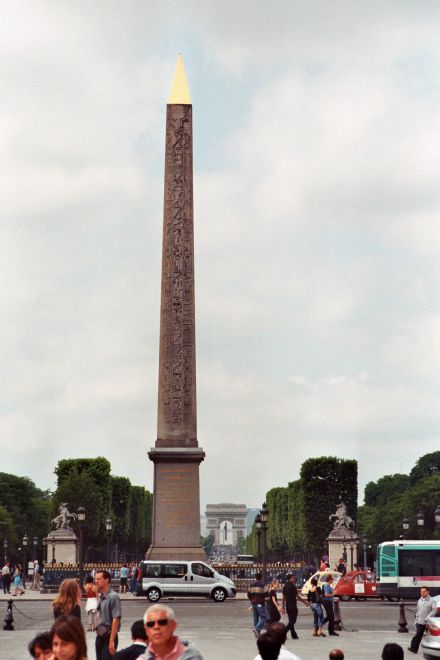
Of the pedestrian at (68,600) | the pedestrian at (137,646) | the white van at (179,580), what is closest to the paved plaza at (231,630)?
the white van at (179,580)

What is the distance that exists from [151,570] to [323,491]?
42.9 meters

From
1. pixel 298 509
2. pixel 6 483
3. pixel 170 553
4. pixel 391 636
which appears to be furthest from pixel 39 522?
pixel 391 636

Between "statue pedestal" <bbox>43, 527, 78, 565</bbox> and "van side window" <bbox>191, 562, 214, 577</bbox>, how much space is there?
23.6 m

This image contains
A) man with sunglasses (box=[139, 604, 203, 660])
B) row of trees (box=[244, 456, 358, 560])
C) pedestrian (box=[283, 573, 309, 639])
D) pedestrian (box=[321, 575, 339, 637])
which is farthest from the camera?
row of trees (box=[244, 456, 358, 560])

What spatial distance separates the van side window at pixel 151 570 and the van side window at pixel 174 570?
221 mm

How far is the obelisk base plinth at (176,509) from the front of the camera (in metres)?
42.6

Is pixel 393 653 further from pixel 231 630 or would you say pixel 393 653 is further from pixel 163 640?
pixel 231 630

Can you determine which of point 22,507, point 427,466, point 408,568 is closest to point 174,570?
point 408,568

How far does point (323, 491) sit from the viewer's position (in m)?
83.2

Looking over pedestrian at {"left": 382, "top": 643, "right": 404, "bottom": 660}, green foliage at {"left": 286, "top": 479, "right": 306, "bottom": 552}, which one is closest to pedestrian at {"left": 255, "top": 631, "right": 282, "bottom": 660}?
pedestrian at {"left": 382, "top": 643, "right": 404, "bottom": 660}

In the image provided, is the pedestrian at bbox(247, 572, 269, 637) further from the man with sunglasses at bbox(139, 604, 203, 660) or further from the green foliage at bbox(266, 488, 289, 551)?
the green foliage at bbox(266, 488, 289, 551)

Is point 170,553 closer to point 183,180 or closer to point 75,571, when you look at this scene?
point 183,180

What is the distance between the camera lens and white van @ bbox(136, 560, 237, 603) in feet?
135

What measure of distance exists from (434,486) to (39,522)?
134ft
